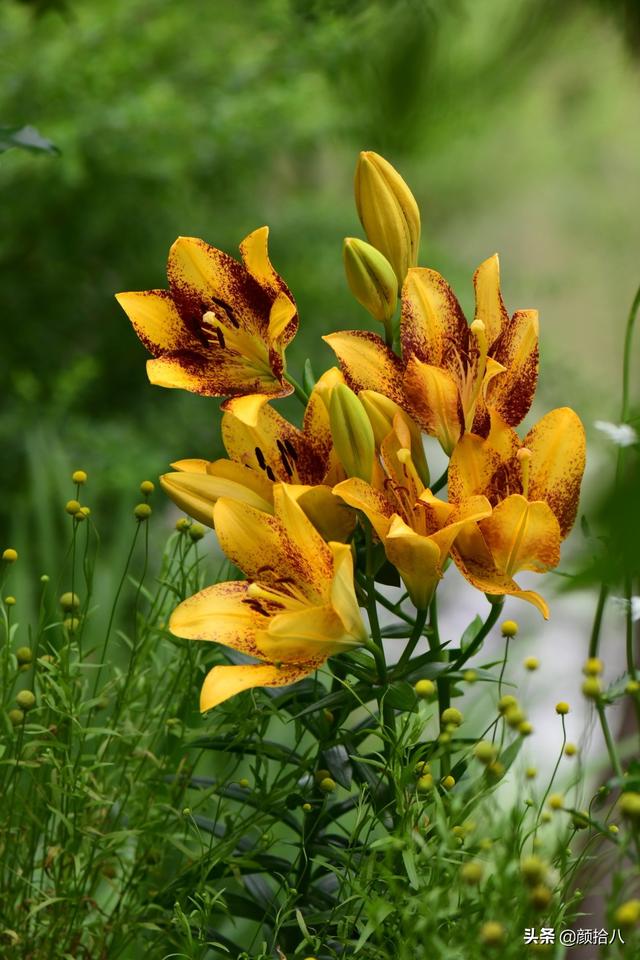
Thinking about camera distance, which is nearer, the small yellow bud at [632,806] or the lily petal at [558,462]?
the small yellow bud at [632,806]

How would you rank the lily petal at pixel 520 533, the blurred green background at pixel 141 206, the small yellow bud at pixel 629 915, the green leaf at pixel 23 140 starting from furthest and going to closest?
1. the blurred green background at pixel 141 206
2. the green leaf at pixel 23 140
3. the lily petal at pixel 520 533
4. the small yellow bud at pixel 629 915

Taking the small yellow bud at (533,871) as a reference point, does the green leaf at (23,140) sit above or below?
above

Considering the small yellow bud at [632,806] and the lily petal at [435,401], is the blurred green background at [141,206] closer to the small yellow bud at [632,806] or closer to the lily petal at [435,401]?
the lily petal at [435,401]

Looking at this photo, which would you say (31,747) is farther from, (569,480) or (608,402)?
(608,402)

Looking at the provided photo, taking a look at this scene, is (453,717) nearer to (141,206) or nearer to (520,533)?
(520,533)

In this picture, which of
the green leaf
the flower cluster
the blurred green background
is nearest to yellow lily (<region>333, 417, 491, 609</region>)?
the flower cluster

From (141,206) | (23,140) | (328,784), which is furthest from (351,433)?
(141,206)

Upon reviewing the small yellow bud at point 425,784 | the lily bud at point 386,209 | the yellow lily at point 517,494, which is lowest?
the small yellow bud at point 425,784

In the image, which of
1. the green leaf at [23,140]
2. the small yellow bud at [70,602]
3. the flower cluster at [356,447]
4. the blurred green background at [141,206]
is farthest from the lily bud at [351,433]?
the blurred green background at [141,206]

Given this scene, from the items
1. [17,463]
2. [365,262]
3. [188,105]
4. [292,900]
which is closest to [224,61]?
[188,105]
